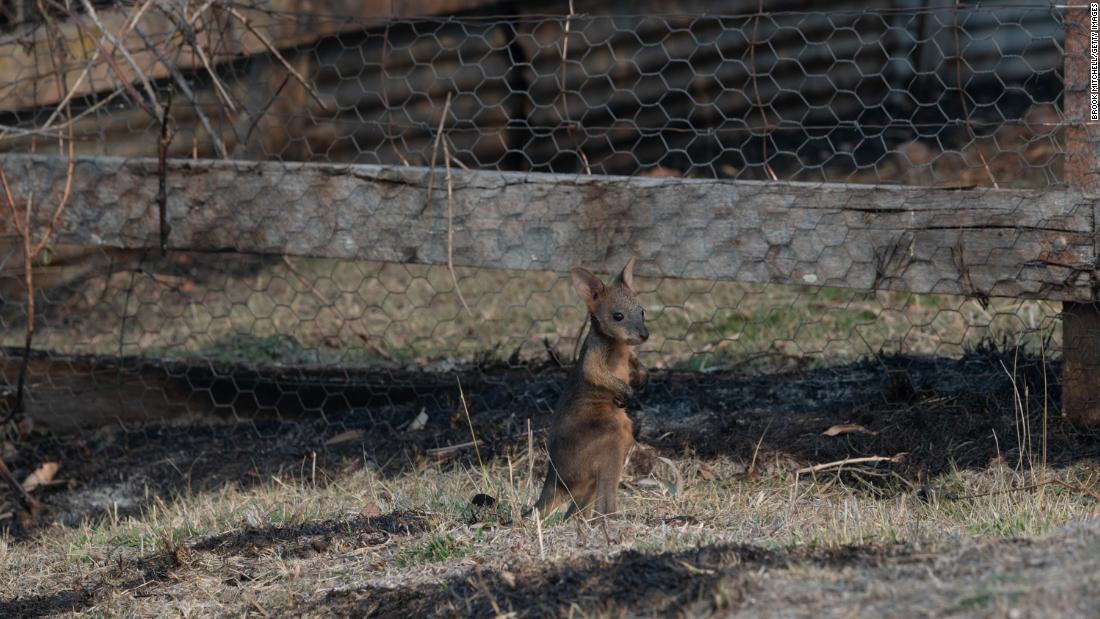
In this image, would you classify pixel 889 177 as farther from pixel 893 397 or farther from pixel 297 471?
pixel 297 471

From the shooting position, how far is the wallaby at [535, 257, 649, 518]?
4.64 m

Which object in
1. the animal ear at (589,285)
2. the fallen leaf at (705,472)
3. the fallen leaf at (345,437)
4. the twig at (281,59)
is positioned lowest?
the fallen leaf at (345,437)

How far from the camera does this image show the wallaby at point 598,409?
4.64m

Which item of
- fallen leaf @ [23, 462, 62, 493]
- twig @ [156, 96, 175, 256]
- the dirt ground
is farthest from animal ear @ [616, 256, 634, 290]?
fallen leaf @ [23, 462, 62, 493]

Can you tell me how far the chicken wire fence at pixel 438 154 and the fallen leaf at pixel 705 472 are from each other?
0.81 m

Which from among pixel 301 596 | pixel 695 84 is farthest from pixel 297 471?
pixel 695 84

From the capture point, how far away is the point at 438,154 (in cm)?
866

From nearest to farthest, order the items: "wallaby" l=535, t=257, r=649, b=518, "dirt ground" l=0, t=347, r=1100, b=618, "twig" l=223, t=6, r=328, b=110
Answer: "dirt ground" l=0, t=347, r=1100, b=618
"wallaby" l=535, t=257, r=649, b=518
"twig" l=223, t=6, r=328, b=110

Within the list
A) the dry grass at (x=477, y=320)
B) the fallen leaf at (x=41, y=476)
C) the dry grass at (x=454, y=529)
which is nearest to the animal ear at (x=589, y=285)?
the dry grass at (x=454, y=529)

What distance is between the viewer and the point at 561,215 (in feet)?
18.2

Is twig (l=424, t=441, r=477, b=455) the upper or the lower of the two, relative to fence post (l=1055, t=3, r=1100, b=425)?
lower

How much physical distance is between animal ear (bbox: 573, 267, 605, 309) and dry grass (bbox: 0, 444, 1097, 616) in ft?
2.61

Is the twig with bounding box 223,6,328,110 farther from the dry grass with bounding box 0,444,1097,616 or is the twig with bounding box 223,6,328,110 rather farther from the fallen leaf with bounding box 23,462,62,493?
the fallen leaf with bounding box 23,462,62,493

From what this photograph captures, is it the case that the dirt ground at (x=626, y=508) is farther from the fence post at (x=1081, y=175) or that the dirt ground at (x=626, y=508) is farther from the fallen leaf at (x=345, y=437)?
the fence post at (x=1081, y=175)
